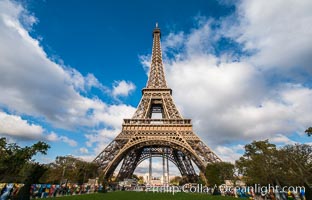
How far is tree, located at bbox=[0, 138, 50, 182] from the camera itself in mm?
30172

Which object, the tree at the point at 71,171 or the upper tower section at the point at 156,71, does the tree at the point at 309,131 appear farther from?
the upper tower section at the point at 156,71

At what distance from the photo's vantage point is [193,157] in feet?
147

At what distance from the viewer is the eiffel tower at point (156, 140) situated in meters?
44.4

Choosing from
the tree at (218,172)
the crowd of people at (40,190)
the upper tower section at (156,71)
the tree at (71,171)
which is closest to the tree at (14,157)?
the crowd of people at (40,190)

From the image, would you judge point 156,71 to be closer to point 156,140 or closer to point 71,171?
point 156,140

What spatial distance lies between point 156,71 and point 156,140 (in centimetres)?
1832

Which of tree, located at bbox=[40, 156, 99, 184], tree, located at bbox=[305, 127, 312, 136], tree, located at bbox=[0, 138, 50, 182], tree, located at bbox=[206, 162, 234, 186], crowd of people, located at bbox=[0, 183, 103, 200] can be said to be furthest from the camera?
tree, located at bbox=[40, 156, 99, 184]

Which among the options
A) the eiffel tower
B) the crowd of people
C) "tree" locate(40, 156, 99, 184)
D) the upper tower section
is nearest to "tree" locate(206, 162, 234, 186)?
the eiffel tower

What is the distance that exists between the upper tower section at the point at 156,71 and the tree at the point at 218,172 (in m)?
21.5

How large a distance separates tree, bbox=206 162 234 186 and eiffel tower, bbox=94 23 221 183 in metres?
1.90

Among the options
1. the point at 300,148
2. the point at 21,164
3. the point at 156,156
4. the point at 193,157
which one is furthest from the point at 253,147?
the point at 21,164

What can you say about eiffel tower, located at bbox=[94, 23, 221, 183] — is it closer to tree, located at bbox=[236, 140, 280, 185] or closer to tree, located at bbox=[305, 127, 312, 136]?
tree, located at bbox=[236, 140, 280, 185]

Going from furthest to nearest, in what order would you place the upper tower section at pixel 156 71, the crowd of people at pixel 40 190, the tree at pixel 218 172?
the upper tower section at pixel 156 71 → the tree at pixel 218 172 → the crowd of people at pixel 40 190

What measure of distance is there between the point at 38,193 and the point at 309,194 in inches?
787
